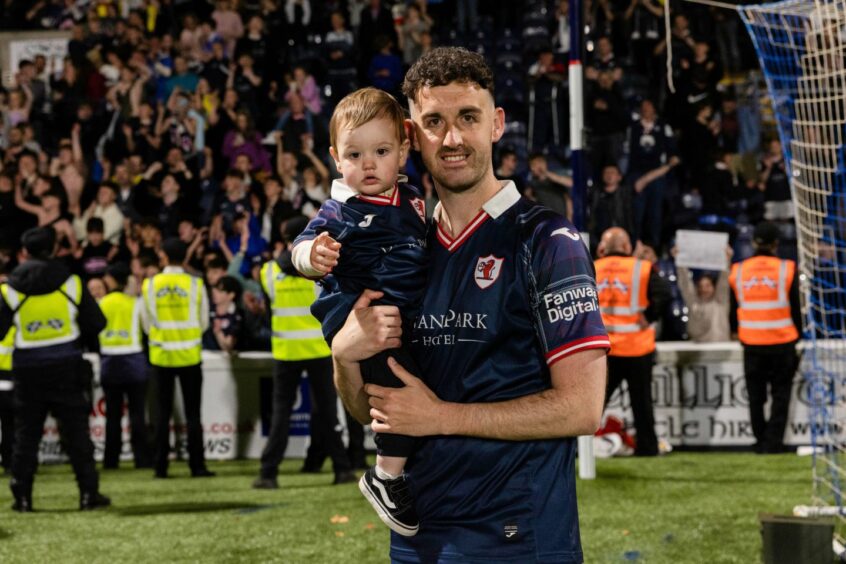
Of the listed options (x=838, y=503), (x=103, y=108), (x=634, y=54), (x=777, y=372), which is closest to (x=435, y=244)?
(x=838, y=503)

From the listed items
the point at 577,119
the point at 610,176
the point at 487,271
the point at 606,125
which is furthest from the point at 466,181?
the point at 606,125

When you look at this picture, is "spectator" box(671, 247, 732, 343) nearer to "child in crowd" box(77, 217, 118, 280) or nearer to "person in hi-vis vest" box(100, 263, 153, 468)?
"person in hi-vis vest" box(100, 263, 153, 468)

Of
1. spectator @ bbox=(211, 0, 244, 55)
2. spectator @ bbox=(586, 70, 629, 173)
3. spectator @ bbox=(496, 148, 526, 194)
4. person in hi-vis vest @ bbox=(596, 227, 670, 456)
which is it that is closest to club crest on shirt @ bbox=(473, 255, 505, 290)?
person in hi-vis vest @ bbox=(596, 227, 670, 456)

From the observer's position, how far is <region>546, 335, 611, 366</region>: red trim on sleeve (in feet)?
9.46

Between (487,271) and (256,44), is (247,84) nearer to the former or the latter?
(256,44)

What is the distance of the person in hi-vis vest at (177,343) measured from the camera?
11141 mm

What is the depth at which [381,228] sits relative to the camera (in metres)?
3.22

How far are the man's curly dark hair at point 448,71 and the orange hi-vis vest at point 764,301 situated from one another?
8709 millimetres

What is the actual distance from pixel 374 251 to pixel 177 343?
27.3 feet

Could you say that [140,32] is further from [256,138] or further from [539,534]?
[539,534]

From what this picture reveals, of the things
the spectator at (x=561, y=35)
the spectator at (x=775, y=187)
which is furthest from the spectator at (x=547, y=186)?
the spectator at (x=561, y=35)

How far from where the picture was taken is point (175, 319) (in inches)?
445

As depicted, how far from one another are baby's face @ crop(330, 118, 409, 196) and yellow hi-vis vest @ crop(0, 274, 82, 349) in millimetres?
6523

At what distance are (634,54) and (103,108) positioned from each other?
25.6ft
